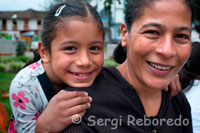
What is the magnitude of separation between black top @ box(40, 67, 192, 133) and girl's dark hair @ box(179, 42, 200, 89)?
45.2 inches

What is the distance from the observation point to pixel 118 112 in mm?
1505

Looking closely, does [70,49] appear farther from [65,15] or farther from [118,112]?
[118,112]

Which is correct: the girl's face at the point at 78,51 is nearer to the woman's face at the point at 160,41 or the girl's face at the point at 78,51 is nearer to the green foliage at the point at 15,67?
the woman's face at the point at 160,41

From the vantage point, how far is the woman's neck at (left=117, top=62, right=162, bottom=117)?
1.64m

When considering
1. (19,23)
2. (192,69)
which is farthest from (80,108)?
(19,23)

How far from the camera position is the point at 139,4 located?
1.47 meters

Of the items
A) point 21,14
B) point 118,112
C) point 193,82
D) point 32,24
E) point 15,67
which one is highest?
point 21,14

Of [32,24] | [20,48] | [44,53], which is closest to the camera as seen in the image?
[44,53]

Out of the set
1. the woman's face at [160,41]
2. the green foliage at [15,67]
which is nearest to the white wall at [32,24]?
the green foliage at [15,67]

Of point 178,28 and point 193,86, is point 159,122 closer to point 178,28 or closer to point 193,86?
point 178,28

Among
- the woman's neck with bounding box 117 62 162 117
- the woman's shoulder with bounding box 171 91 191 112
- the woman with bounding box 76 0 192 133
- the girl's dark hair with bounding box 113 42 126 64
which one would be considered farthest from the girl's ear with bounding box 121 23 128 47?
the girl's dark hair with bounding box 113 42 126 64

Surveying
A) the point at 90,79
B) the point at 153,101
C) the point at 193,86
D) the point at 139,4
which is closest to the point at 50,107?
the point at 90,79

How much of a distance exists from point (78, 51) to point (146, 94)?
0.60 metres

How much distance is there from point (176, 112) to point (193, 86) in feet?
3.40
